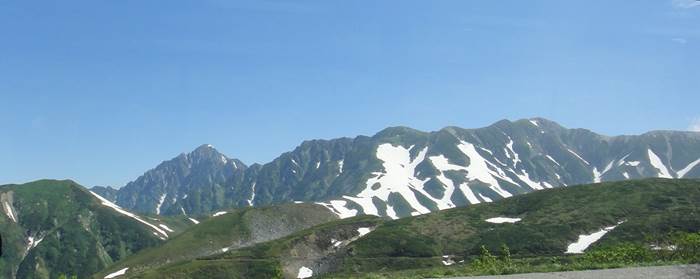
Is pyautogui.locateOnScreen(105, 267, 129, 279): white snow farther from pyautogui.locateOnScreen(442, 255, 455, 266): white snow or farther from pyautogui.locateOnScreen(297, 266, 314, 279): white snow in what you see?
pyautogui.locateOnScreen(442, 255, 455, 266): white snow

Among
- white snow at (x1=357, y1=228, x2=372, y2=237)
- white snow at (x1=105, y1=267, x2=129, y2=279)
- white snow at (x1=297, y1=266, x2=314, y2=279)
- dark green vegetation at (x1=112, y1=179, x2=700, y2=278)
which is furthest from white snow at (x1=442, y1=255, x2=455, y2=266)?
white snow at (x1=105, y1=267, x2=129, y2=279)

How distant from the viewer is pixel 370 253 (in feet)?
502

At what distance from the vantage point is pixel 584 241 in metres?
145

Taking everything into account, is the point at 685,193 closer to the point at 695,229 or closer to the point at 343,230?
the point at 695,229

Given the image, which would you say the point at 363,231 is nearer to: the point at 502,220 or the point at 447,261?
the point at 502,220

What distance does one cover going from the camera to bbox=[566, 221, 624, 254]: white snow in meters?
139

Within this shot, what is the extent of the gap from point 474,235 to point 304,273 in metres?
49.5

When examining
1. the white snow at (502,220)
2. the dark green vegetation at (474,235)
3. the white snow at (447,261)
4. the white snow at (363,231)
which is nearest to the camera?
the white snow at (447,261)

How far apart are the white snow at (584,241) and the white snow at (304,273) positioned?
210 ft

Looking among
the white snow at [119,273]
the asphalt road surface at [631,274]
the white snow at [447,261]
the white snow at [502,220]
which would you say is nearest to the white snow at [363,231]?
the white snow at [502,220]

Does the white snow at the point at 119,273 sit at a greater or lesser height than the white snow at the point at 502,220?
greater

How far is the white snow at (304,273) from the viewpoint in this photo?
144375 millimetres

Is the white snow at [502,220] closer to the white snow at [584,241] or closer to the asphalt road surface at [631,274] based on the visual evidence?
the white snow at [584,241]

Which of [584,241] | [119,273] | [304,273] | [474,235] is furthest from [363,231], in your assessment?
[119,273]
